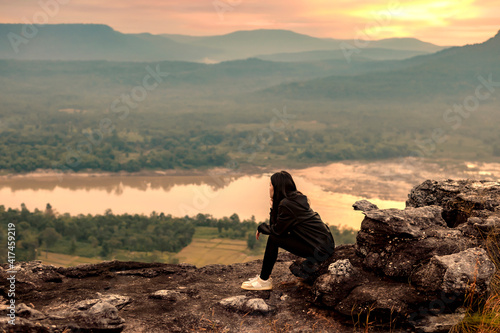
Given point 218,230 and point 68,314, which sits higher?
point 68,314

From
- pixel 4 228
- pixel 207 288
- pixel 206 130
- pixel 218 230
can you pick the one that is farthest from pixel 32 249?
pixel 206 130

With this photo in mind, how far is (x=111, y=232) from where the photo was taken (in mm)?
45750

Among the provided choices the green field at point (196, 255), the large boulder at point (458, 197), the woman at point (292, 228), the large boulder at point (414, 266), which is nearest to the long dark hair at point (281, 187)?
the woman at point (292, 228)

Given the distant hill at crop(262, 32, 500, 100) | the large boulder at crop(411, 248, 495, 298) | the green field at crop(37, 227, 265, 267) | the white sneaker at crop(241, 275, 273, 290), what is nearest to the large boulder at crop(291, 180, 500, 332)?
the large boulder at crop(411, 248, 495, 298)

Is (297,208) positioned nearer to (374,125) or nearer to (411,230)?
(411,230)

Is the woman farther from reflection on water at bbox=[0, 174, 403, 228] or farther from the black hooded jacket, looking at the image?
reflection on water at bbox=[0, 174, 403, 228]

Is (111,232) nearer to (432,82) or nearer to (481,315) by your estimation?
(481,315)

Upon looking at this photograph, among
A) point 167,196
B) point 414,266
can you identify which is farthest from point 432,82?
point 414,266

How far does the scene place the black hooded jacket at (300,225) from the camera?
682 centimetres

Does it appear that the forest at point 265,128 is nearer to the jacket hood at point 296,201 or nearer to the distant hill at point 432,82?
the distant hill at point 432,82

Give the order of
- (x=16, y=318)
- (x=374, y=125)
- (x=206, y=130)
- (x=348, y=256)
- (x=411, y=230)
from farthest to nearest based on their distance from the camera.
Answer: (x=374, y=125), (x=206, y=130), (x=348, y=256), (x=411, y=230), (x=16, y=318)

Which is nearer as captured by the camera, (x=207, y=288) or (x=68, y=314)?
(x=68, y=314)

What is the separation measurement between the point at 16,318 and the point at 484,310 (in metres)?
4.91

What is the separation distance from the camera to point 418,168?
83.4 m
